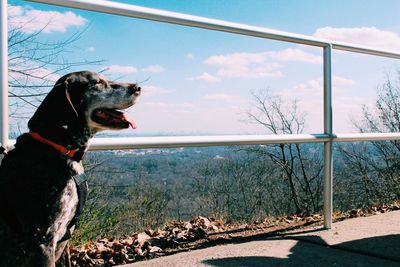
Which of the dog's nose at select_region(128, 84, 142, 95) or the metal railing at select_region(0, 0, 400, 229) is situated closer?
the metal railing at select_region(0, 0, 400, 229)

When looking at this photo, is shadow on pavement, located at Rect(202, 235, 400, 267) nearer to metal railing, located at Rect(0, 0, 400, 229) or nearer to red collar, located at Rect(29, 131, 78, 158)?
metal railing, located at Rect(0, 0, 400, 229)

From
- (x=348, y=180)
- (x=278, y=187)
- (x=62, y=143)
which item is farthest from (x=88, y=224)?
(x=348, y=180)

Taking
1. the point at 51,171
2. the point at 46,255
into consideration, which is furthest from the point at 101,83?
the point at 46,255

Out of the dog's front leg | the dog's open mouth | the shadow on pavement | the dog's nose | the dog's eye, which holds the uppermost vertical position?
the dog's eye

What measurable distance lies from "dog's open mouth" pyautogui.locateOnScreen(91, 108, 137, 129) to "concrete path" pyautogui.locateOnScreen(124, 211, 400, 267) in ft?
3.41

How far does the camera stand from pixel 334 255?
10.7 feet

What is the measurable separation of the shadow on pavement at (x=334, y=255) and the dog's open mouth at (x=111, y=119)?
3.63 feet

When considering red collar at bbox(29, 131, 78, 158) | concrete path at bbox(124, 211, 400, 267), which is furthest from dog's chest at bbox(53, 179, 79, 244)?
concrete path at bbox(124, 211, 400, 267)

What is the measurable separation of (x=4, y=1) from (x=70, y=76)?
19.0 inches

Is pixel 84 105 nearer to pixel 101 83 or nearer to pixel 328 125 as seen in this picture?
pixel 101 83

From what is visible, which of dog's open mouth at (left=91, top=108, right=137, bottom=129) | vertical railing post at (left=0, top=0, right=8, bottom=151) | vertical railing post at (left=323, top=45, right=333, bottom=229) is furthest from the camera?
vertical railing post at (left=323, top=45, right=333, bottom=229)

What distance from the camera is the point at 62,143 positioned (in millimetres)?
2266

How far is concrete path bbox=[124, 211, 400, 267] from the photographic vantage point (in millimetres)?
3098

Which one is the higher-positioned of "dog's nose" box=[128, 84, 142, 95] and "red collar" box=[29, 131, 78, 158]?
"dog's nose" box=[128, 84, 142, 95]
